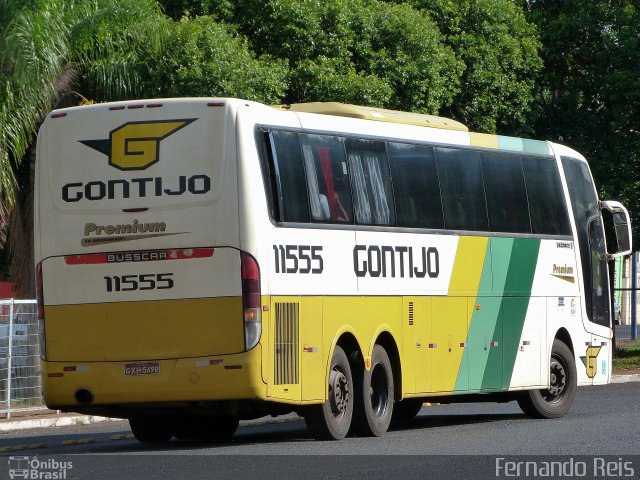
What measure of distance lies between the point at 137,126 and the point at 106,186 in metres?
0.69

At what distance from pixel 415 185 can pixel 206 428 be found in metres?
3.82

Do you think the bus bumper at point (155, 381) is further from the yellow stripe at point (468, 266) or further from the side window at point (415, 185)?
the yellow stripe at point (468, 266)

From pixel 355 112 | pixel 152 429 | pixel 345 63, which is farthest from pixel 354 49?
pixel 152 429

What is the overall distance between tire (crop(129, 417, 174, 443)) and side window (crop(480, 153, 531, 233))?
4986mm

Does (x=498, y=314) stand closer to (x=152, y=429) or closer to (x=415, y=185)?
(x=415, y=185)

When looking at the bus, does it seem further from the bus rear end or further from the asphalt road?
the asphalt road

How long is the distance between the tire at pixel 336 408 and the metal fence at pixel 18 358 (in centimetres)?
698

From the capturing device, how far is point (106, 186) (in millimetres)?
14789

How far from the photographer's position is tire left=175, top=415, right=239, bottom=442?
1708 cm

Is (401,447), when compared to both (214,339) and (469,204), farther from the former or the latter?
(469,204)

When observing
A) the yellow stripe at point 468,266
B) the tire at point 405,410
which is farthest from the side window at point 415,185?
the tire at point 405,410

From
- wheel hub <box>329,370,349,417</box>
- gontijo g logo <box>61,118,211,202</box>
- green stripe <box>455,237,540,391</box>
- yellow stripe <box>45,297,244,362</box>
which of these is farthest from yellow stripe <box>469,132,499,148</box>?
yellow stripe <box>45,297,244,362</box>

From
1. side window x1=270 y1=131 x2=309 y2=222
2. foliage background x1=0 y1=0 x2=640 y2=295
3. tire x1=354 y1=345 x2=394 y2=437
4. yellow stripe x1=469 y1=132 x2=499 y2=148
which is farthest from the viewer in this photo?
→ foliage background x1=0 y1=0 x2=640 y2=295

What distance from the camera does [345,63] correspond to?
2811cm
